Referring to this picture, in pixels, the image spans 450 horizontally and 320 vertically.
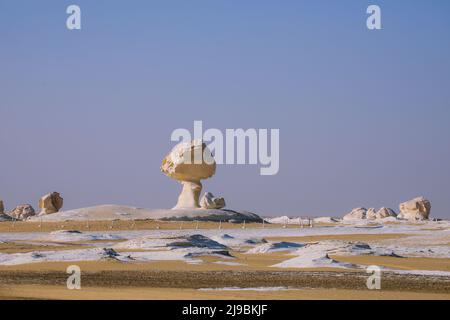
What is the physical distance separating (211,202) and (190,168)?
11.5ft

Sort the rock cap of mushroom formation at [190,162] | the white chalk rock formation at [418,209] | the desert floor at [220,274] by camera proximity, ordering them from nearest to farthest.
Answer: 1. the desert floor at [220,274]
2. the rock cap of mushroom formation at [190,162]
3. the white chalk rock formation at [418,209]

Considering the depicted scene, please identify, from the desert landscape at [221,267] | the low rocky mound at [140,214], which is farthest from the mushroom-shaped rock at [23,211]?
the desert landscape at [221,267]

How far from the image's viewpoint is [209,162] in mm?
58938

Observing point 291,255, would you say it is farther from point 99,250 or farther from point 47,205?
point 47,205

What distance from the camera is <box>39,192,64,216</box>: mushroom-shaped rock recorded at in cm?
7100

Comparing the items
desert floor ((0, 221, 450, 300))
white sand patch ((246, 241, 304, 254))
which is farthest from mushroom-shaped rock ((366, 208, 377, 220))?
white sand patch ((246, 241, 304, 254))

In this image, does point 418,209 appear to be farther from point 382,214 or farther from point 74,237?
point 74,237

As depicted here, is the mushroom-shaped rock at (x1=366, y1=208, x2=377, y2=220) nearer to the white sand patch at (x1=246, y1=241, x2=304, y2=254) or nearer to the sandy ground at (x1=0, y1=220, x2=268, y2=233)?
the sandy ground at (x1=0, y1=220, x2=268, y2=233)

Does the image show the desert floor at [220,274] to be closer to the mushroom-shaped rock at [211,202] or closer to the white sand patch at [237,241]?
the white sand patch at [237,241]

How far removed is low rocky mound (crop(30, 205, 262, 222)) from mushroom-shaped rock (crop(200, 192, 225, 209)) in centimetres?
293

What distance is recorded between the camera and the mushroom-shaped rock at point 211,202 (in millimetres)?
60188

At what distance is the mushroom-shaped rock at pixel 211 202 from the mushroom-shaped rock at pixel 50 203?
1644cm
